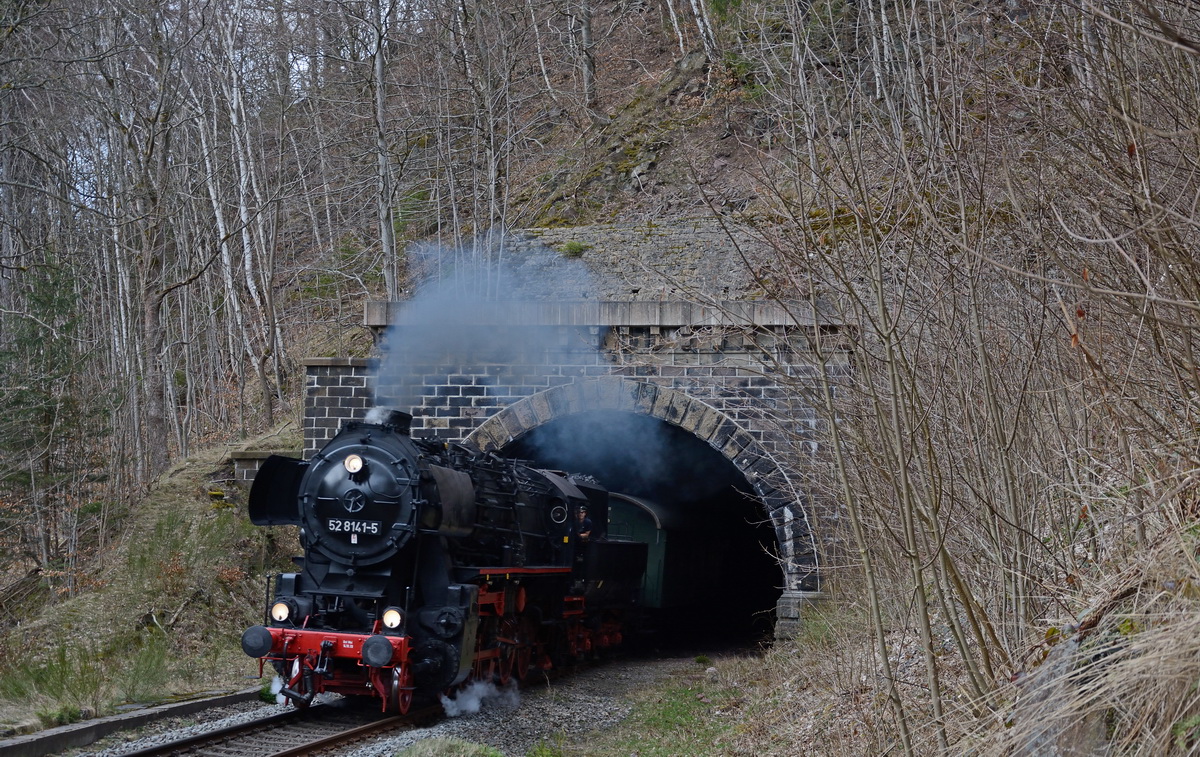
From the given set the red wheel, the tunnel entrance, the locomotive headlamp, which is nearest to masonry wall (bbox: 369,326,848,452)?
the tunnel entrance

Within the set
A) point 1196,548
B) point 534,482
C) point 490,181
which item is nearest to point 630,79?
point 490,181

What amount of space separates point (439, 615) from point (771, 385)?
263 inches

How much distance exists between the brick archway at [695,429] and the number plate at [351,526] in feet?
18.9

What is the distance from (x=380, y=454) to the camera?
9422 mm

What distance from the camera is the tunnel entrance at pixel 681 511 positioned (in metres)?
16.6

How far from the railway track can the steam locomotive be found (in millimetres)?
206

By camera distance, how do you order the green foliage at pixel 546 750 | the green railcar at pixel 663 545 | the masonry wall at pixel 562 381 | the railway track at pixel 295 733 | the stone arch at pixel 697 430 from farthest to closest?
the green railcar at pixel 663 545 → the masonry wall at pixel 562 381 → the stone arch at pixel 697 430 → the green foliage at pixel 546 750 → the railway track at pixel 295 733

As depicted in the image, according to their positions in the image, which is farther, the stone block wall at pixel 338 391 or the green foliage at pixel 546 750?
the stone block wall at pixel 338 391

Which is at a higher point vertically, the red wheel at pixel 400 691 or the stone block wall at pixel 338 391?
the stone block wall at pixel 338 391

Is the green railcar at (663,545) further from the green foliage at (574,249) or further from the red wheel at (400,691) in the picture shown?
the red wheel at (400,691)

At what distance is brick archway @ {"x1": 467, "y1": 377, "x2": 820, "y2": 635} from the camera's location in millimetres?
14008

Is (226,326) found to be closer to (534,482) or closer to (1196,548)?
(534,482)

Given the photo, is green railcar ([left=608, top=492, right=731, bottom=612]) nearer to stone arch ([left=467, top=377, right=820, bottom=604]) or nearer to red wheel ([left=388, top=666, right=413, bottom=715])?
stone arch ([left=467, top=377, right=820, bottom=604])

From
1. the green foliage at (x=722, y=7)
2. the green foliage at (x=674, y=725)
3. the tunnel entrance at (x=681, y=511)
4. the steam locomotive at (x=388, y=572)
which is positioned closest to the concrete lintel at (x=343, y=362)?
the tunnel entrance at (x=681, y=511)
